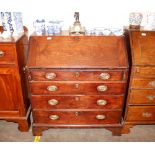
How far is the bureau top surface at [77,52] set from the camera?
201 cm

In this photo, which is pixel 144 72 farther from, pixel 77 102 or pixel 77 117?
pixel 77 117

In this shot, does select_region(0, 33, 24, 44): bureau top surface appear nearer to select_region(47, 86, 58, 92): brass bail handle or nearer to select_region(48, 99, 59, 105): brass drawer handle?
select_region(47, 86, 58, 92): brass bail handle

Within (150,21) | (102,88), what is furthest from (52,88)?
(150,21)

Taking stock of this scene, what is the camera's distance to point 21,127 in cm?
249

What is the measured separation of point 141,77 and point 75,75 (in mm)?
693

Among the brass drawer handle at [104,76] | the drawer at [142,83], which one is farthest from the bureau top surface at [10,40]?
the drawer at [142,83]

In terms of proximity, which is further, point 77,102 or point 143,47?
point 77,102

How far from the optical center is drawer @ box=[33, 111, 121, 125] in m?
2.29

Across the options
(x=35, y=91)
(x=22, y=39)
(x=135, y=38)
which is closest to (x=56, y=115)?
(x=35, y=91)

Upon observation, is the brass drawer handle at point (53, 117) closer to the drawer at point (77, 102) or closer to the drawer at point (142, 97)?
the drawer at point (77, 102)

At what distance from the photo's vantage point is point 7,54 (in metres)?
2.03

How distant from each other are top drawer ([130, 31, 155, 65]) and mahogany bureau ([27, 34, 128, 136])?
11cm

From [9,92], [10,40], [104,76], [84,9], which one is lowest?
[9,92]
